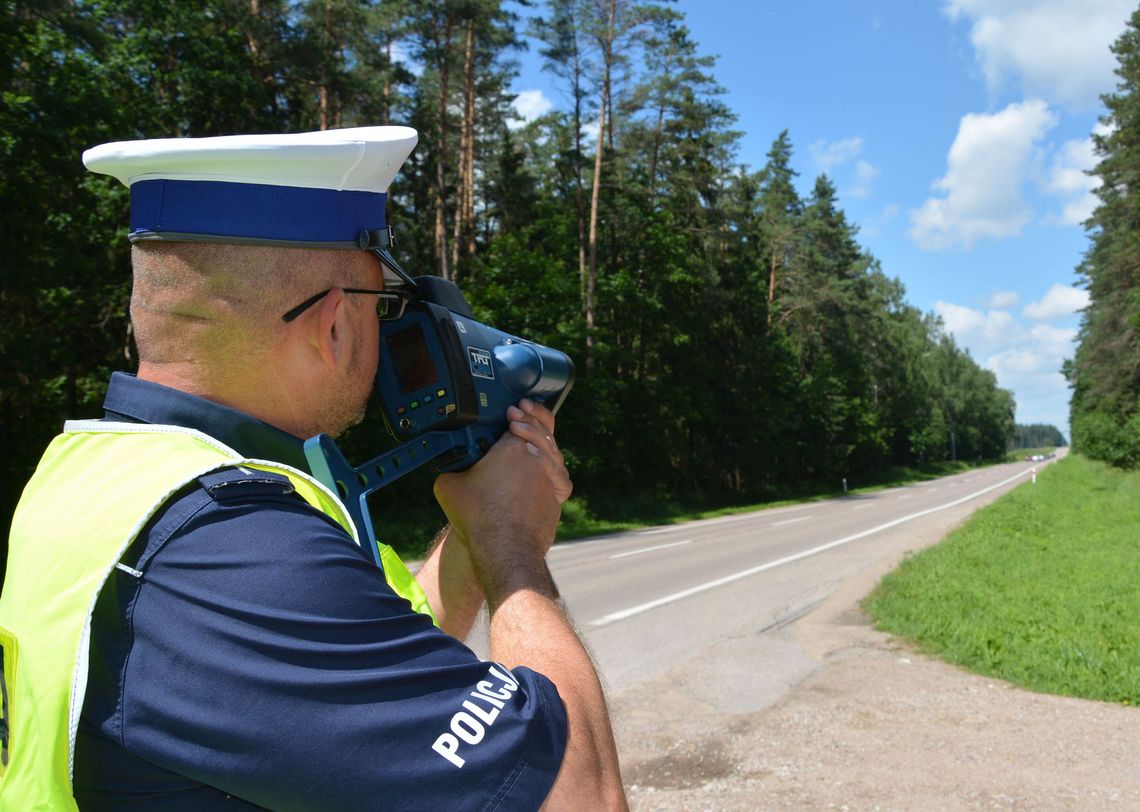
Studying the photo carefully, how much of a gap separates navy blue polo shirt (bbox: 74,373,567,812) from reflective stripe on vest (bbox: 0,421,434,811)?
0.7 inches

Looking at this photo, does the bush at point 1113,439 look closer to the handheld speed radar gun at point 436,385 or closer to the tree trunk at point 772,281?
the tree trunk at point 772,281

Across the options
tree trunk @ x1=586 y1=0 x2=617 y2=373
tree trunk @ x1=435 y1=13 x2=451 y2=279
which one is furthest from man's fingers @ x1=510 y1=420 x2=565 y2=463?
tree trunk @ x1=586 y1=0 x2=617 y2=373

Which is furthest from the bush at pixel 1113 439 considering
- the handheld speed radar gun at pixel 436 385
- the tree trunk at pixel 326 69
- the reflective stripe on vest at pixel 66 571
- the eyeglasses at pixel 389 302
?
the reflective stripe on vest at pixel 66 571

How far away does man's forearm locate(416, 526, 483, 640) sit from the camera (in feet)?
5.24

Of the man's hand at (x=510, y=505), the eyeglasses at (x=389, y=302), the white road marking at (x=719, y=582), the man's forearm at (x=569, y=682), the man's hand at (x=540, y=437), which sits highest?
the eyeglasses at (x=389, y=302)

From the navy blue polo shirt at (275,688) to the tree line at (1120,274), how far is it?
31589 millimetres

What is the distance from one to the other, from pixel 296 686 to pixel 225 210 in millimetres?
617

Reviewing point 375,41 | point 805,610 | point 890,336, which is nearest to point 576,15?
point 375,41

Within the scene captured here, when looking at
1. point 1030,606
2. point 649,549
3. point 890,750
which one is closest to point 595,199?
point 649,549

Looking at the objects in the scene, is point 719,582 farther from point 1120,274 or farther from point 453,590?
point 1120,274

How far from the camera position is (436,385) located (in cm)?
142

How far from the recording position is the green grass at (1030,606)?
234 inches

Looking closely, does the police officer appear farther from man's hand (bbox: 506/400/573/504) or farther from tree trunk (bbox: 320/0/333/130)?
tree trunk (bbox: 320/0/333/130)

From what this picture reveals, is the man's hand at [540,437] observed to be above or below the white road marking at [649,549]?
above
